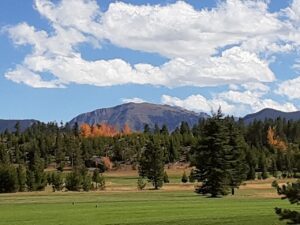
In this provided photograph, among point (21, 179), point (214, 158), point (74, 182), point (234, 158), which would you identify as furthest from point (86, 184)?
point (214, 158)

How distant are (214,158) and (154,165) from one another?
43042 mm

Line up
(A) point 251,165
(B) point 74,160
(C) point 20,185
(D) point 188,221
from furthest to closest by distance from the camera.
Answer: (B) point 74,160 → (A) point 251,165 → (C) point 20,185 → (D) point 188,221

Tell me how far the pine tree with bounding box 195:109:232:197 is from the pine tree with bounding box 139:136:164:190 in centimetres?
4001

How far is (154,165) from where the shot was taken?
11375 cm

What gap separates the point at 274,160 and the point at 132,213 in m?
124

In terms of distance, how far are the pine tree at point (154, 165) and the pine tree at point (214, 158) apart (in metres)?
40.0

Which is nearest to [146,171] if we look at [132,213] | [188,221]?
[132,213]

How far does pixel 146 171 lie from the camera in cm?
11500

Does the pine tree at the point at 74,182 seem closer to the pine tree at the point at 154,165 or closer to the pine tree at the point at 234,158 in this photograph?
the pine tree at the point at 154,165

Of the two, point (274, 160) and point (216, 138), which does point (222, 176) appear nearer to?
point (216, 138)

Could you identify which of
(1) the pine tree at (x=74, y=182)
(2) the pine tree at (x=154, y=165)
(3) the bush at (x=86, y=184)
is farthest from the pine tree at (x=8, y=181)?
(2) the pine tree at (x=154, y=165)

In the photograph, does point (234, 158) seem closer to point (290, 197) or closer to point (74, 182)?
point (74, 182)

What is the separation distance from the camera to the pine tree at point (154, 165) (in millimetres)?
112562

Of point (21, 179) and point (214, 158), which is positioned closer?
point (214, 158)
